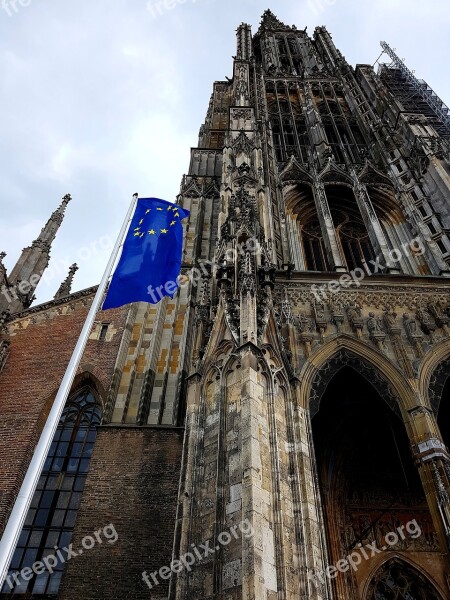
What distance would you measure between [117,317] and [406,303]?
860 cm

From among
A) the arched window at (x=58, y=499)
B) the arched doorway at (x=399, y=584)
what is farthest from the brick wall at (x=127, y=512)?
the arched doorway at (x=399, y=584)

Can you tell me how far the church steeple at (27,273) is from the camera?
16750 mm

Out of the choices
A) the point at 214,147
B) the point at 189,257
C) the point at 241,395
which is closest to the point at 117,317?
the point at 189,257

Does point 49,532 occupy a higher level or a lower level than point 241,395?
lower

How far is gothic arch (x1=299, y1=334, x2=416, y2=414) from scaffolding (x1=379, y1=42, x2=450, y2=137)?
1750cm

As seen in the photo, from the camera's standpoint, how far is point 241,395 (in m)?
7.81

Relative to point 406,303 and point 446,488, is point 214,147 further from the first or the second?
point 446,488

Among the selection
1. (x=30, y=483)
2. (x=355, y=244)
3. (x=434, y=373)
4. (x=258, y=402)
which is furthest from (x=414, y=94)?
(x=30, y=483)

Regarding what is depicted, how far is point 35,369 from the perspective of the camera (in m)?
13.6

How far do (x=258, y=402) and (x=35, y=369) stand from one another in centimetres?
850

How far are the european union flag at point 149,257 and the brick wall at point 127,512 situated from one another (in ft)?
11.8

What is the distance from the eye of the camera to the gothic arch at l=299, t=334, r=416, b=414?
958 centimetres

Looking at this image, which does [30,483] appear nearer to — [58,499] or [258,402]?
[258,402]

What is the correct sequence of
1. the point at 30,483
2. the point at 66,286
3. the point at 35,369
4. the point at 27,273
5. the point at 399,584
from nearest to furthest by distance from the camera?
the point at 30,483 < the point at 399,584 < the point at 35,369 < the point at 27,273 < the point at 66,286
